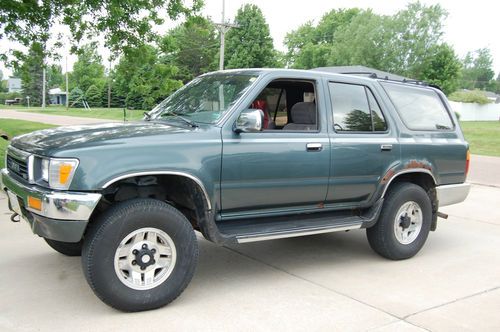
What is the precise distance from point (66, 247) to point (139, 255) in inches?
59.5

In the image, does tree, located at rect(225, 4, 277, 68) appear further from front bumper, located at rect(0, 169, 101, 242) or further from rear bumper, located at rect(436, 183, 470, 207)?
front bumper, located at rect(0, 169, 101, 242)

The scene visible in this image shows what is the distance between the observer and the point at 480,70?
129 metres

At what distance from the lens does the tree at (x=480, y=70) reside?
128 m

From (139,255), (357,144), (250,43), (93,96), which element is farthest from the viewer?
(93,96)

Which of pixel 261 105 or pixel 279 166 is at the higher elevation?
pixel 261 105

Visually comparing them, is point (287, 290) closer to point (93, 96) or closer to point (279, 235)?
point (279, 235)

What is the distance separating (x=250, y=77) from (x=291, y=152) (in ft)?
2.62

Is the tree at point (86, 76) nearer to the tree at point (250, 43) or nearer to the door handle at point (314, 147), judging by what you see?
the tree at point (250, 43)

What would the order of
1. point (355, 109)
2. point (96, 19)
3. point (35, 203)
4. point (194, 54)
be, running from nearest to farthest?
point (35, 203), point (355, 109), point (96, 19), point (194, 54)

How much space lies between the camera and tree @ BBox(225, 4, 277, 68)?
166 ft

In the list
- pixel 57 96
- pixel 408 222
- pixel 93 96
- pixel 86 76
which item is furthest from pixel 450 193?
pixel 57 96

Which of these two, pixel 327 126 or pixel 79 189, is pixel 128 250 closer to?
pixel 79 189

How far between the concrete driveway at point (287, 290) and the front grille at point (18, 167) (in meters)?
1.00

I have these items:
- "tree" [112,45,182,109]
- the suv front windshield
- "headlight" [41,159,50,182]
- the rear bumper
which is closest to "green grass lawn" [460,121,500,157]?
"tree" [112,45,182,109]
